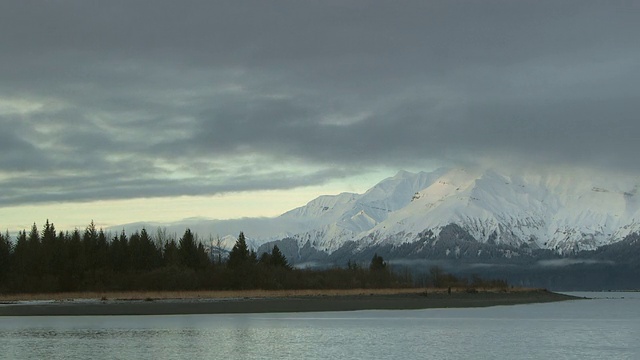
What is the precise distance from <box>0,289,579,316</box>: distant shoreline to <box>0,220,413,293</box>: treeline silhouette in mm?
8556

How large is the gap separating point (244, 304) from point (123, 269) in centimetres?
3702

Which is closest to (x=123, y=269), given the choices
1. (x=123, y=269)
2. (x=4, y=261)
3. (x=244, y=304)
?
(x=123, y=269)

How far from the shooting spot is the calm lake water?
58719mm

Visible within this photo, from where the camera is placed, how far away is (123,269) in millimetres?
149375

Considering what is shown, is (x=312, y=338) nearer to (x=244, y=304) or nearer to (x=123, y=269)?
(x=244, y=304)

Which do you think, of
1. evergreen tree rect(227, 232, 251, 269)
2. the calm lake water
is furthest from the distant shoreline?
evergreen tree rect(227, 232, 251, 269)

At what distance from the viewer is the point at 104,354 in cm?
5781

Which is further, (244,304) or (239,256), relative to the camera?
(239,256)

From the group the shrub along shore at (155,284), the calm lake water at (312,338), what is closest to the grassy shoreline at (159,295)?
the shrub along shore at (155,284)

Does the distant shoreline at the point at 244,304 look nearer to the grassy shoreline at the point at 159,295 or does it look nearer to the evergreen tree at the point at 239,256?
the grassy shoreline at the point at 159,295

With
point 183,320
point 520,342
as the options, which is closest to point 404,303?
point 183,320

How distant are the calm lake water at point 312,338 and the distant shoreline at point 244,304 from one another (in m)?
9.85

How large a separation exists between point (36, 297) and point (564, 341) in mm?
82369

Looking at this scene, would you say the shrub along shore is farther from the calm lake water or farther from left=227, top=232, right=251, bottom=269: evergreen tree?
the calm lake water
